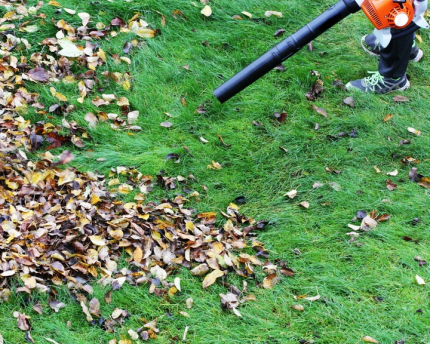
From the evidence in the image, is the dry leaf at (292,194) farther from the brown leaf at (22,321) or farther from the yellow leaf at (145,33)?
the yellow leaf at (145,33)

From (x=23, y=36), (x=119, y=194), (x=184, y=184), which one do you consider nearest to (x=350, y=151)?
(x=184, y=184)

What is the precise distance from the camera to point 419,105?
14.0 ft

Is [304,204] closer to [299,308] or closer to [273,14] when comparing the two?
[299,308]

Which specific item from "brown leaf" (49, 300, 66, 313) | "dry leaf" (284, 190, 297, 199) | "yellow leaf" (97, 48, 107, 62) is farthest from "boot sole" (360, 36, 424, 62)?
"brown leaf" (49, 300, 66, 313)

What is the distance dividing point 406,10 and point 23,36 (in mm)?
3124

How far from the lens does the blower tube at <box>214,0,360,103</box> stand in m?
3.35

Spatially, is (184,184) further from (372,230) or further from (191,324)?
(372,230)


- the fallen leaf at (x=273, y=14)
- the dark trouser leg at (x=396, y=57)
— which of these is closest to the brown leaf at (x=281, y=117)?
the dark trouser leg at (x=396, y=57)

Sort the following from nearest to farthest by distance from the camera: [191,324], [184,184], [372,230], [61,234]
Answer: [191,324] < [61,234] < [372,230] < [184,184]

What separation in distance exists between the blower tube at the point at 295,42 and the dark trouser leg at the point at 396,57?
0.78 meters

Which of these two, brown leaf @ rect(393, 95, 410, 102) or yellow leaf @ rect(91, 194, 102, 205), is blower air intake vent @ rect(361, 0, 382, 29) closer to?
brown leaf @ rect(393, 95, 410, 102)

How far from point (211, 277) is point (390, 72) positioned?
7.57 ft

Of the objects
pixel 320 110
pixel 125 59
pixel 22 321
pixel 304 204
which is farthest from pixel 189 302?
pixel 125 59

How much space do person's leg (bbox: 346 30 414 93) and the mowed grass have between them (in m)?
0.11
